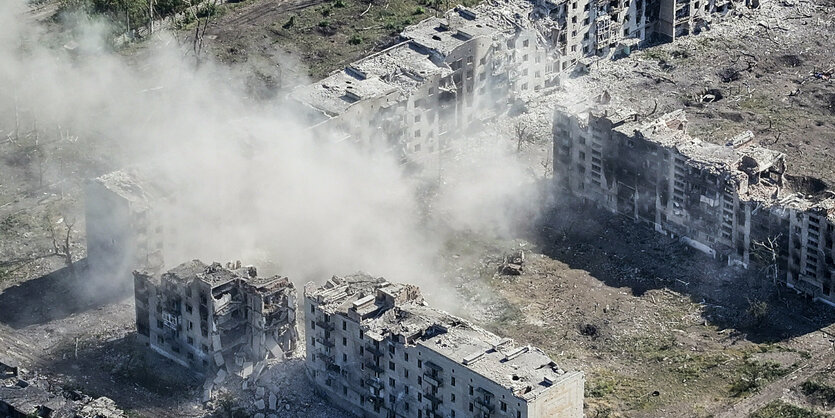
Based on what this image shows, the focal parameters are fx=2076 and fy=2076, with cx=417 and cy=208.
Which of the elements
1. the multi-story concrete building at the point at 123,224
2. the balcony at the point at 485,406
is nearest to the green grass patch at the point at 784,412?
the balcony at the point at 485,406

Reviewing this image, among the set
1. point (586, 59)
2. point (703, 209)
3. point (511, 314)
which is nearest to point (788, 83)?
point (586, 59)

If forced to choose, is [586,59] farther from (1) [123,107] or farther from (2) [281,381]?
(2) [281,381]

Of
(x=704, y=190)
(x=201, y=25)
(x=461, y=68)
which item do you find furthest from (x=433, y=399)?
(x=201, y=25)

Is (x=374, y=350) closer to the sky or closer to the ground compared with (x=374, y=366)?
closer to the sky

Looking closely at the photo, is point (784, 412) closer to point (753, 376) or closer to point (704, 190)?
point (753, 376)

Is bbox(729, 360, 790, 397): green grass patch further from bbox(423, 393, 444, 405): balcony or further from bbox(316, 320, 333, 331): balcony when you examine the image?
bbox(316, 320, 333, 331): balcony

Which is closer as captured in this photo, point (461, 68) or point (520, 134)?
point (520, 134)

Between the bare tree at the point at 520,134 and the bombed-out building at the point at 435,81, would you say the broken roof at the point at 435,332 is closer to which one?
the bombed-out building at the point at 435,81
